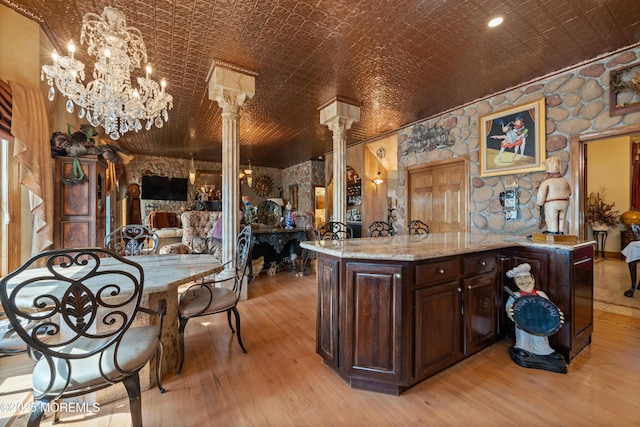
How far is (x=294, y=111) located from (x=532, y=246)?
3.95 meters

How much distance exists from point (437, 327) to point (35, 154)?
3812mm

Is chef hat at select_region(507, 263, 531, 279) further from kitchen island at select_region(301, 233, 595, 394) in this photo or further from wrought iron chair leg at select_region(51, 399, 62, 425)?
wrought iron chair leg at select_region(51, 399, 62, 425)

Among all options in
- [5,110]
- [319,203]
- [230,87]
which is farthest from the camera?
[319,203]

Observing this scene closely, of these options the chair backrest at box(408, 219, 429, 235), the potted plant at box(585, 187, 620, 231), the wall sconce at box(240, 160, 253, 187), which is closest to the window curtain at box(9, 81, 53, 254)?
the chair backrest at box(408, 219, 429, 235)

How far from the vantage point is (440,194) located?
4.90 m

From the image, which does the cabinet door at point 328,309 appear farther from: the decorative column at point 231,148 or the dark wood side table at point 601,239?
the dark wood side table at point 601,239

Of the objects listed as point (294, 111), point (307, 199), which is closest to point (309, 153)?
point (307, 199)

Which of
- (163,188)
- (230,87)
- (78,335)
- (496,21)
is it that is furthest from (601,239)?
(163,188)

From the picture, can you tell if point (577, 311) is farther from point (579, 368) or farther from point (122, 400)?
point (122, 400)

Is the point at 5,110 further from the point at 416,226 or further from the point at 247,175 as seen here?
the point at 247,175

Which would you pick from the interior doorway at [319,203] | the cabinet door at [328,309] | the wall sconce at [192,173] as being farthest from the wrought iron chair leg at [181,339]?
the interior doorway at [319,203]

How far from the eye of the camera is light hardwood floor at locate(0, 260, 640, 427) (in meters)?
1.44

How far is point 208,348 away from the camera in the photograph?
221 centimetres

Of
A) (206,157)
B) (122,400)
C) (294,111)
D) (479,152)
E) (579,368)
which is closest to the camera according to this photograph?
(122,400)
